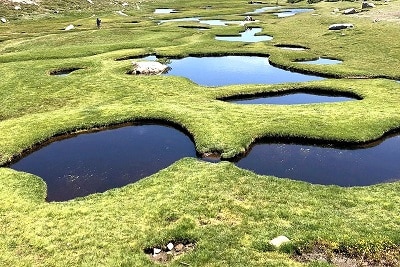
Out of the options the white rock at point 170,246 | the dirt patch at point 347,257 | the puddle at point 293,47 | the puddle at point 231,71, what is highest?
the puddle at point 293,47

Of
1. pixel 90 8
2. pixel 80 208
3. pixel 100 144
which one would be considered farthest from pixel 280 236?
pixel 90 8

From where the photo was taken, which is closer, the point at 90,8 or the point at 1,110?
the point at 1,110

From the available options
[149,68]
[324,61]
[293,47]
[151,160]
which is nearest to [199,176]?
[151,160]

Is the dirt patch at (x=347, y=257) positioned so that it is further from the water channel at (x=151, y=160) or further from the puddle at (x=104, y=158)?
the puddle at (x=104, y=158)

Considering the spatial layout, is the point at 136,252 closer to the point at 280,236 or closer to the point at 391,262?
the point at 280,236

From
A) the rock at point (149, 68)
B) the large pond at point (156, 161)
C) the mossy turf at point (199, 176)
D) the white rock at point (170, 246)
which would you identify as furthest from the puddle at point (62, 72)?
the white rock at point (170, 246)

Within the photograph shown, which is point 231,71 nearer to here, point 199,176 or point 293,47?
point 293,47

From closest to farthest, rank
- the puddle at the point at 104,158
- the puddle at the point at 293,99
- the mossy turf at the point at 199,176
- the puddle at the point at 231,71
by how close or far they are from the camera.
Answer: the mossy turf at the point at 199,176 → the puddle at the point at 104,158 → the puddle at the point at 293,99 → the puddle at the point at 231,71
